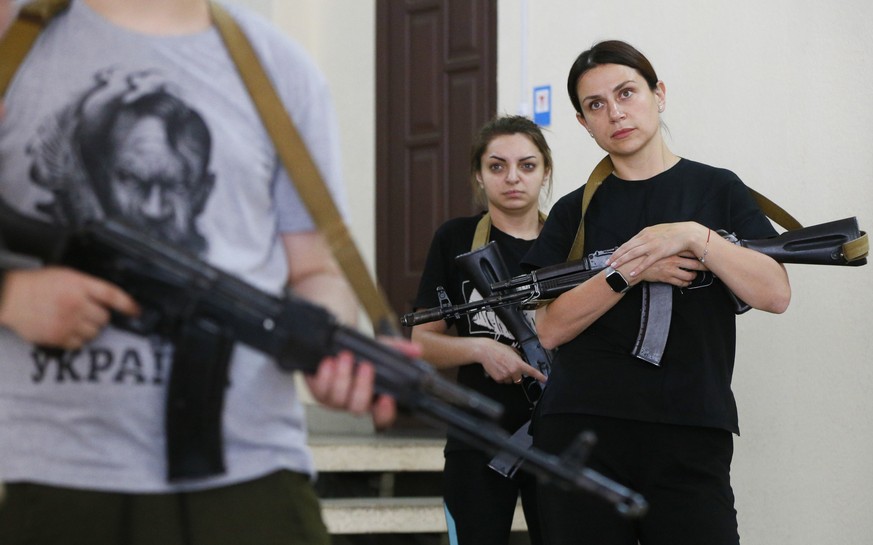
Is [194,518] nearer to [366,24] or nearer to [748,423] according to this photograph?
[748,423]

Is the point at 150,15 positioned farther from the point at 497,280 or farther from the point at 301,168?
the point at 497,280

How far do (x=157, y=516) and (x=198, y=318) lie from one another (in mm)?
216

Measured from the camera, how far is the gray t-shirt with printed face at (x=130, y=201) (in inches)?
44.2

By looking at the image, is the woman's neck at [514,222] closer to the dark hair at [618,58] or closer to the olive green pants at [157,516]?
the dark hair at [618,58]

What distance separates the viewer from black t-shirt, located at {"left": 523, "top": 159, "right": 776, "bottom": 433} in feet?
7.58

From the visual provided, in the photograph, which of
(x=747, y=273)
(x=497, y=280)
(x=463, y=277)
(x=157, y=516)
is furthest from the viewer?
(x=463, y=277)

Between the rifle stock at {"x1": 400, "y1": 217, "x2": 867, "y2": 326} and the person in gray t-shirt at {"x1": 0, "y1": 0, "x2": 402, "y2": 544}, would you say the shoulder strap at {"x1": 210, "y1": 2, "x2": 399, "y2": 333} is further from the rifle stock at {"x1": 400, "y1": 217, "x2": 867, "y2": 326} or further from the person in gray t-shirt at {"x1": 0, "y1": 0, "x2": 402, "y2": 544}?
the rifle stock at {"x1": 400, "y1": 217, "x2": 867, "y2": 326}

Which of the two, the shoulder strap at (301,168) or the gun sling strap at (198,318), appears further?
the shoulder strap at (301,168)

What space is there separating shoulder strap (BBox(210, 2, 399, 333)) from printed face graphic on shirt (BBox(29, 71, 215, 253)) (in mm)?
83

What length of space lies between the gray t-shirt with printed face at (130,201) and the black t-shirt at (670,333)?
4.07 ft

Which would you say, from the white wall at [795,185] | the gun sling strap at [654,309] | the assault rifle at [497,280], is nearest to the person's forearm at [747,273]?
the gun sling strap at [654,309]

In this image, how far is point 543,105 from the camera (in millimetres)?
4793

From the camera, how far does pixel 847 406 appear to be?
376 cm

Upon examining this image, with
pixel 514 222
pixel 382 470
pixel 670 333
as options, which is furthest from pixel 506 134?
pixel 382 470
